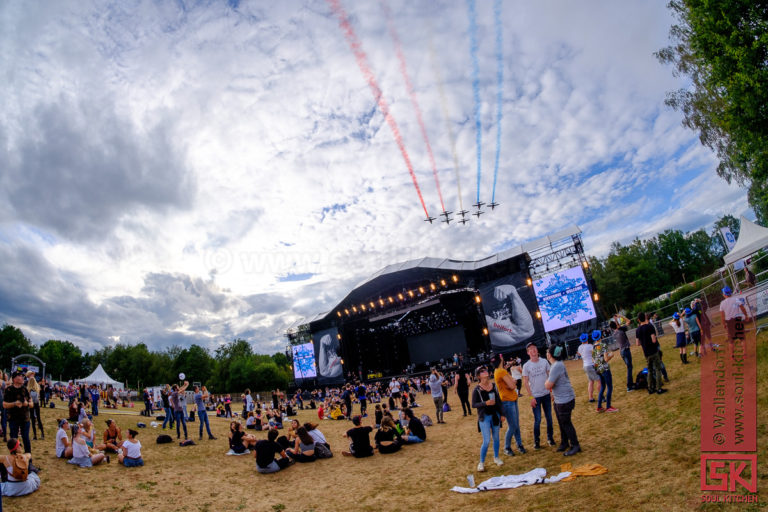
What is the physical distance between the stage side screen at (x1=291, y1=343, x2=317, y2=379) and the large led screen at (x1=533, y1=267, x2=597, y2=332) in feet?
71.8

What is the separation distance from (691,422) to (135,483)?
911cm

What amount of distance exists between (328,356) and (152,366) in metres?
48.6

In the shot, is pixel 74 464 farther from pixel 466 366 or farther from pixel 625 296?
pixel 625 296

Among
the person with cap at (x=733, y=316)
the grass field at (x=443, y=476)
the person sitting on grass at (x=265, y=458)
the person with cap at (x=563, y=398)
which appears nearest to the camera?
the grass field at (x=443, y=476)

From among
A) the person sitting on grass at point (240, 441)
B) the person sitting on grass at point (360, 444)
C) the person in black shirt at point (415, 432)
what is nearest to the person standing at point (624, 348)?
the person in black shirt at point (415, 432)

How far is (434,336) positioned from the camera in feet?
122

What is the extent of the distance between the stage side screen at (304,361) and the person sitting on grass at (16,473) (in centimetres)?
3221

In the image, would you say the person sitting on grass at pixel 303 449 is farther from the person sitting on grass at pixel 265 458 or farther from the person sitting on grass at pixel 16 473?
the person sitting on grass at pixel 16 473

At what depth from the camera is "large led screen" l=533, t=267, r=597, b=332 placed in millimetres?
24345

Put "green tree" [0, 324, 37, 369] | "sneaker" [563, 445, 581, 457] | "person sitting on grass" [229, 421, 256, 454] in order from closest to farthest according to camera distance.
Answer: "sneaker" [563, 445, 581, 457], "person sitting on grass" [229, 421, 256, 454], "green tree" [0, 324, 37, 369]

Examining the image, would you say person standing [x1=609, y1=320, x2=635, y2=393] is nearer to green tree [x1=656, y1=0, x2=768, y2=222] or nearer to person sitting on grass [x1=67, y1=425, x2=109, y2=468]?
green tree [x1=656, y1=0, x2=768, y2=222]

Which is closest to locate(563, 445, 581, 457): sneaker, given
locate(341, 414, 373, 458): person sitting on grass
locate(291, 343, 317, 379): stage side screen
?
locate(341, 414, 373, 458): person sitting on grass

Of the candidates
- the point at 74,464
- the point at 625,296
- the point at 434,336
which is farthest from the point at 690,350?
the point at 625,296

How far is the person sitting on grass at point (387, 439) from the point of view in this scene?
8594 millimetres
